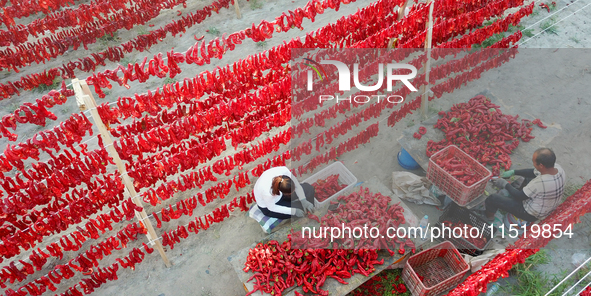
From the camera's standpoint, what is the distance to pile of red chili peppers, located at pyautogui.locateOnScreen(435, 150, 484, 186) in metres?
5.39

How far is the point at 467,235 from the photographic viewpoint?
522cm

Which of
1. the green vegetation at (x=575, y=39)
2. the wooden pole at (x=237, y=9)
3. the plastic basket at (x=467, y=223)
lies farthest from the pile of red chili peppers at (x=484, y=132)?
the wooden pole at (x=237, y=9)

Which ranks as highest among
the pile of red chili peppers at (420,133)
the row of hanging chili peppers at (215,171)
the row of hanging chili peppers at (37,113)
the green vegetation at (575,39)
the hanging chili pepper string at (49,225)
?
the row of hanging chili peppers at (37,113)

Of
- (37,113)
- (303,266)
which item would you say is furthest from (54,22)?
(303,266)

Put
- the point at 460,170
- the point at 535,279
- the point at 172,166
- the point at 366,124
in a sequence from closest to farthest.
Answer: the point at 535,279 < the point at 172,166 < the point at 460,170 < the point at 366,124

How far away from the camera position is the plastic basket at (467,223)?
5.11m

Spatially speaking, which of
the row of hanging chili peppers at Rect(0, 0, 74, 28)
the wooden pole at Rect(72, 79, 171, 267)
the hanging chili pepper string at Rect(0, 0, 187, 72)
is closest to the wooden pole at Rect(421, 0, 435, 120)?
the wooden pole at Rect(72, 79, 171, 267)

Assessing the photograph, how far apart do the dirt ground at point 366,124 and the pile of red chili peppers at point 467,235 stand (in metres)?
0.43

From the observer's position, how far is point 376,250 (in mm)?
4680

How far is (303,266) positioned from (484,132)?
374 centimetres

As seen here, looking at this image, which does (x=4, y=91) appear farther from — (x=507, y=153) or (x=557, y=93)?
(x=557, y=93)

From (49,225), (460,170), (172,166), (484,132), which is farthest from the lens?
(484,132)

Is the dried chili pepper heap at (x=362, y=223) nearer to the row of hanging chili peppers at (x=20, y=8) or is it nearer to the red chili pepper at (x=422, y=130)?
the red chili pepper at (x=422, y=130)

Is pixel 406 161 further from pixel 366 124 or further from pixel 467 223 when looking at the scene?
pixel 467 223
